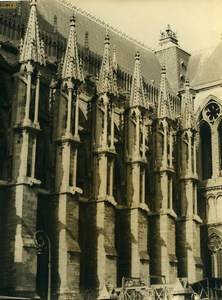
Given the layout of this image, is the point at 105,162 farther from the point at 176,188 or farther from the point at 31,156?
the point at 176,188

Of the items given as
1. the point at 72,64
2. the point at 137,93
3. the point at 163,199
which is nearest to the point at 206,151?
the point at 163,199

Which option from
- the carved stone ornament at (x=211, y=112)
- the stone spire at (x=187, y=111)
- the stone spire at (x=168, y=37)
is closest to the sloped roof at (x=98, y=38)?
the stone spire at (x=168, y=37)

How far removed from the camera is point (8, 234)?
90.2ft

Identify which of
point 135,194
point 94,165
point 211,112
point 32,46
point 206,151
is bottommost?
point 135,194

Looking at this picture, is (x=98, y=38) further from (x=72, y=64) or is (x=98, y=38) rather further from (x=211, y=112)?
Result: (x=72, y=64)

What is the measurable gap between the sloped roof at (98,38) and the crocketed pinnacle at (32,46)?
8344 mm

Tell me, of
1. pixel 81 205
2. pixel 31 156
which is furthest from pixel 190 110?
pixel 31 156

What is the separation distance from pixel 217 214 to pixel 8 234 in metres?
19.7

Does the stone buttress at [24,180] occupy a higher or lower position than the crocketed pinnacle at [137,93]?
lower

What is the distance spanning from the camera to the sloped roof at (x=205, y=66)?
4759cm

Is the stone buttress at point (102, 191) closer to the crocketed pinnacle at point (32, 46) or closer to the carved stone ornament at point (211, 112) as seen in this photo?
the crocketed pinnacle at point (32, 46)

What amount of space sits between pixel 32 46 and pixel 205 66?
74.7 feet

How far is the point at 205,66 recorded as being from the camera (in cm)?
4947

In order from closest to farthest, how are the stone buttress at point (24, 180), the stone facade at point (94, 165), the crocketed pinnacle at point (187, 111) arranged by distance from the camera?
the stone buttress at point (24, 180), the stone facade at point (94, 165), the crocketed pinnacle at point (187, 111)
